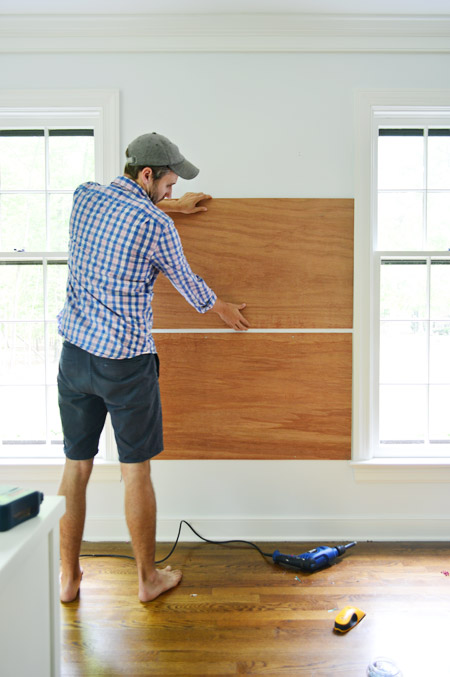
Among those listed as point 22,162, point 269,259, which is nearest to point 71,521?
point 269,259

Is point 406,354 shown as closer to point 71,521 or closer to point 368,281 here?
point 368,281

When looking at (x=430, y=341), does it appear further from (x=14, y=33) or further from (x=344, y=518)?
(x=14, y=33)

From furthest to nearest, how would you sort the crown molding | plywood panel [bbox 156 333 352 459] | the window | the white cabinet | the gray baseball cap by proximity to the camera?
the window → plywood panel [bbox 156 333 352 459] → the crown molding → the gray baseball cap → the white cabinet

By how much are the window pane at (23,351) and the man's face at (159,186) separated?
113 cm

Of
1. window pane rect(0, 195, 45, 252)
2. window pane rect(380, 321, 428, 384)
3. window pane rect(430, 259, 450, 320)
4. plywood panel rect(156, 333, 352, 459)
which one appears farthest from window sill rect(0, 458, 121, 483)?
window pane rect(430, 259, 450, 320)

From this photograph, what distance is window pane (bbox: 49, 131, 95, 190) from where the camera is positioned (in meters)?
2.49

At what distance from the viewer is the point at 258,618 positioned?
1760 millimetres

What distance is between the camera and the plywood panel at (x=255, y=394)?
2.40 meters

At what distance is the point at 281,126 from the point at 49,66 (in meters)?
1.23

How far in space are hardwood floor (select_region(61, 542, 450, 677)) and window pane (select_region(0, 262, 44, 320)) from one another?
1.34 m

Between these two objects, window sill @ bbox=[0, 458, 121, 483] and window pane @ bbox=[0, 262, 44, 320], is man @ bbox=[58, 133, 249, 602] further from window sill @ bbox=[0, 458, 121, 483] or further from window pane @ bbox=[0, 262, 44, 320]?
window pane @ bbox=[0, 262, 44, 320]

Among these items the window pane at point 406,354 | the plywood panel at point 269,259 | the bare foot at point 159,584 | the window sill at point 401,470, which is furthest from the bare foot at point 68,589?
the window pane at point 406,354

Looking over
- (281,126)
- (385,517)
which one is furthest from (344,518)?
(281,126)

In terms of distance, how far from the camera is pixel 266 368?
241 centimetres
